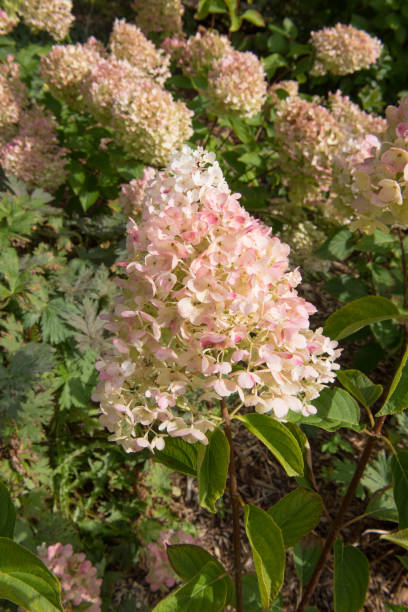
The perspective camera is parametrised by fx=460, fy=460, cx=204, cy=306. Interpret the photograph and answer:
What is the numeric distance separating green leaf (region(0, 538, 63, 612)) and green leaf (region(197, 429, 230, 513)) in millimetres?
259

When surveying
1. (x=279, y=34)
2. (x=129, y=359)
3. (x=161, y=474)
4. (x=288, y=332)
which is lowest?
(x=161, y=474)

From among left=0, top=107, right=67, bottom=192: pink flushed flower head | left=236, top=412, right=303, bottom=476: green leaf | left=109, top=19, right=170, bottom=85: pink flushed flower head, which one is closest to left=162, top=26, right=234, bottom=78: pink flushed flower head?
left=109, top=19, right=170, bottom=85: pink flushed flower head

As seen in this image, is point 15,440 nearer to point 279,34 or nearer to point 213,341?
point 213,341

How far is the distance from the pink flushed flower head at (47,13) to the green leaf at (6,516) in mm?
3070

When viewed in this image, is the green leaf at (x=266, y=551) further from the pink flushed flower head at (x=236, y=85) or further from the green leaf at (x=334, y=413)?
the pink flushed flower head at (x=236, y=85)

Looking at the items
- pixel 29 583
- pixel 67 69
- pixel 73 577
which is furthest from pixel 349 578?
pixel 67 69

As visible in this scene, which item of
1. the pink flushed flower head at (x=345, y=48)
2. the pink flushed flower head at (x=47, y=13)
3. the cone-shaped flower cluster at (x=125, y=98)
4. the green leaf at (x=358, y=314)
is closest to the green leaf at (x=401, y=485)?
the green leaf at (x=358, y=314)

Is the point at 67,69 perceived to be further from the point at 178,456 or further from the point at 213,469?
the point at 213,469

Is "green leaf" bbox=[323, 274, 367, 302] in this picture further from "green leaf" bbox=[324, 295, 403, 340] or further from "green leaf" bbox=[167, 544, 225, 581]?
"green leaf" bbox=[167, 544, 225, 581]

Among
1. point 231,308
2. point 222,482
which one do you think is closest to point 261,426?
point 222,482

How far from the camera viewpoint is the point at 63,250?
2275mm

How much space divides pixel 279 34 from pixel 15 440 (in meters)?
4.44

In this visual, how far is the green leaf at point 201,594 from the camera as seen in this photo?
2.87ft

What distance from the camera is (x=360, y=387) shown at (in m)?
1.02
